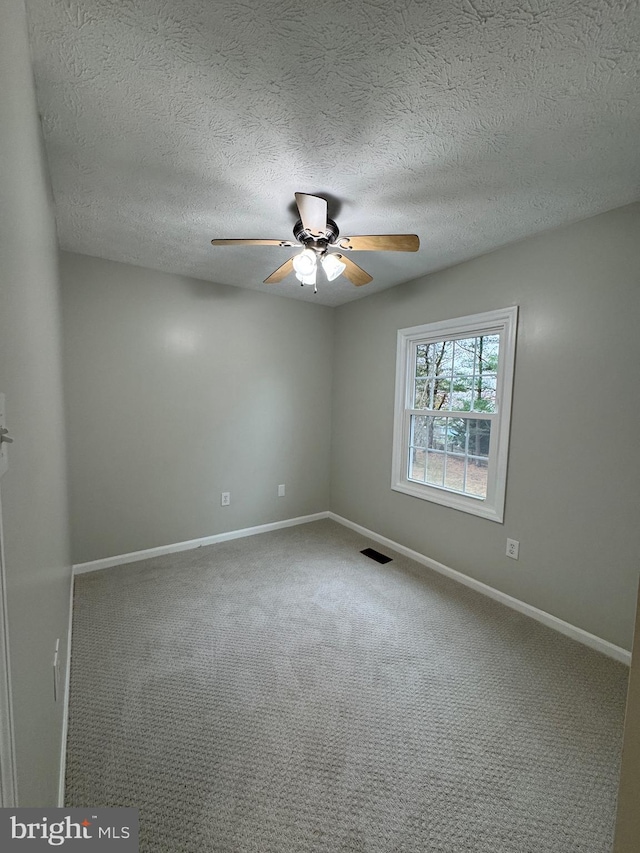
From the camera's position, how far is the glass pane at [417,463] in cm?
307

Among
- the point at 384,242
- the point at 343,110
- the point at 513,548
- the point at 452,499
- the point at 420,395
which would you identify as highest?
the point at 343,110

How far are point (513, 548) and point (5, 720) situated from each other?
2569mm

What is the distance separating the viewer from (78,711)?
150cm

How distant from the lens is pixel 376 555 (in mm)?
3064

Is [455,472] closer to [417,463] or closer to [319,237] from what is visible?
[417,463]

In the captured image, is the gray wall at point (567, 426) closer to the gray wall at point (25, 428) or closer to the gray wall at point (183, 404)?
the gray wall at point (183, 404)

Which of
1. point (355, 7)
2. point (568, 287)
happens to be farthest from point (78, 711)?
point (568, 287)

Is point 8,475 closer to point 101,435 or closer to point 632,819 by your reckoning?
point 632,819

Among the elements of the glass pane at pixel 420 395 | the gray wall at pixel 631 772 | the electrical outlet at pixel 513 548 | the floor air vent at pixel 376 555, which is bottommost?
the floor air vent at pixel 376 555

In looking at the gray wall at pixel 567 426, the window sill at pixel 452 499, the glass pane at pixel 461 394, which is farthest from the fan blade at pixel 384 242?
the window sill at pixel 452 499

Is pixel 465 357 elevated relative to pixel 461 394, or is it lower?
elevated

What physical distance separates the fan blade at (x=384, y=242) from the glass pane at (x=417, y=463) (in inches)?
69.5

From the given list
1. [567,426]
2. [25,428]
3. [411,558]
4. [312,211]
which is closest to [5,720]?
[25,428]

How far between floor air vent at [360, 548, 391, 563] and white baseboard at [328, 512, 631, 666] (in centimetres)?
17
